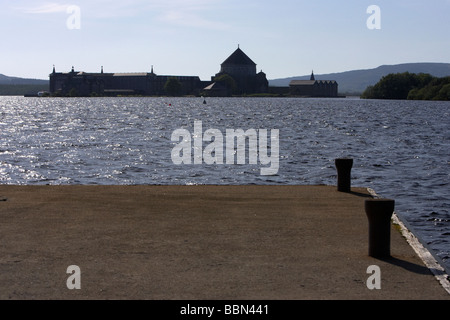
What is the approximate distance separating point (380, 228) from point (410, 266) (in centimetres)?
65

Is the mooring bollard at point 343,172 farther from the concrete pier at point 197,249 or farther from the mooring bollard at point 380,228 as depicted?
the mooring bollard at point 380,228

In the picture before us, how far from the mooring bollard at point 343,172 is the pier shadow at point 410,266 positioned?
18.3 ft

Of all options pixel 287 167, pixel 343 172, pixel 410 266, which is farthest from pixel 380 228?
pixel 287 167

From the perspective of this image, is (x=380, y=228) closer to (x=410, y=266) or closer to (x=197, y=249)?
(x=410, y=266)

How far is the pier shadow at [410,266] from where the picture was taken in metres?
8.06

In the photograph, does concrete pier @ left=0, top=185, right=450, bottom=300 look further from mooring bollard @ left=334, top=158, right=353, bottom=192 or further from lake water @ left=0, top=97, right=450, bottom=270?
lake water @ left=0, top=97, right=450, bottom=270

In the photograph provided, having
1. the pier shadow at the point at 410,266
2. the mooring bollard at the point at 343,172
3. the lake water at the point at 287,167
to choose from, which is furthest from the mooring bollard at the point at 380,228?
the mooring bollard at the point at 343,172

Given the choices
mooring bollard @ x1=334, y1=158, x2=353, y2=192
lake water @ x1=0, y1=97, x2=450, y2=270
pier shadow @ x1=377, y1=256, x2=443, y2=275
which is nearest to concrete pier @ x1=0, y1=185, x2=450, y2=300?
pier shadow @ x1=377, y1=256, x2=443, y2=275

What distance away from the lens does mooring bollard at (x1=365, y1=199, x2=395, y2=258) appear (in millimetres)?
8711

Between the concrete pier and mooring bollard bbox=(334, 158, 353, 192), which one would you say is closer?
the concrete pier

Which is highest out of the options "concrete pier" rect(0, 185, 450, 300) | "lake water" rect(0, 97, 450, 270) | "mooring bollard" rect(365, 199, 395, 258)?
"mooring bollard" rect(365, 199, 395, 258)

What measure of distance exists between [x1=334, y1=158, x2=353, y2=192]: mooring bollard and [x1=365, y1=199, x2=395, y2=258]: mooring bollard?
5461mm
